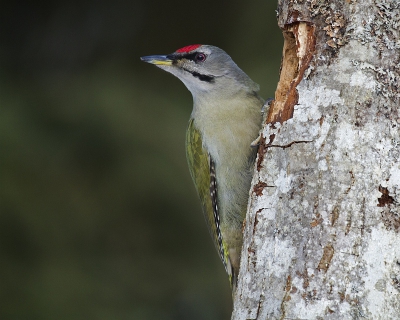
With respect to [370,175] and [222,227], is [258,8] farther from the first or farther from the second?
[370,175]

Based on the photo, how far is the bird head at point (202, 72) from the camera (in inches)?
160

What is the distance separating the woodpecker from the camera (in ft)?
12.5

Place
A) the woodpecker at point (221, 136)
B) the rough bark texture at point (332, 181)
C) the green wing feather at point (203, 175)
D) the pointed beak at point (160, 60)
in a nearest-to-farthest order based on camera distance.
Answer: the rough bark texture at point (332, 181), the woodpecker at point (221, 136), the green wing feather at point (203, 175), the pointed beak at point (160, 60)

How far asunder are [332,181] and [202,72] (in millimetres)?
2023

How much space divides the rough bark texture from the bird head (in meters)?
1.35

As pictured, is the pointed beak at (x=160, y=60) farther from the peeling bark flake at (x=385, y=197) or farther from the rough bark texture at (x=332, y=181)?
the peeling bark flake at (x=385, y=197)

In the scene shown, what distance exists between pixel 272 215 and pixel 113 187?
3479mm

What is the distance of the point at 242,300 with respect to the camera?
2.38m

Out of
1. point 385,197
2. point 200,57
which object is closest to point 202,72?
point 200,57

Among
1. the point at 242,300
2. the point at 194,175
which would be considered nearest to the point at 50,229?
the point at 194,175

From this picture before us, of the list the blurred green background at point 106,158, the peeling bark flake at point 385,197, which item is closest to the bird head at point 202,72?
the blurred green background at point 106,158

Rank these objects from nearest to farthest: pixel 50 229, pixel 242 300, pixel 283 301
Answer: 1. pixel 283 301
2. pixel 242 300
3. pixel 50 229

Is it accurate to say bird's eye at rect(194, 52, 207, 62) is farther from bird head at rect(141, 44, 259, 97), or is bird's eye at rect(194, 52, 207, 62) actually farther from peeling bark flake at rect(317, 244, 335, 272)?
peeling bark flake at rect(317, 244, 335, 272)

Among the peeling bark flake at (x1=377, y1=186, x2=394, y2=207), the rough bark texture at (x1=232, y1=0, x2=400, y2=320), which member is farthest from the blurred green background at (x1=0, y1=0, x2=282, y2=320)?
the peeling bark flake at (x1=377, y1=186, x2=394, y2=207)
